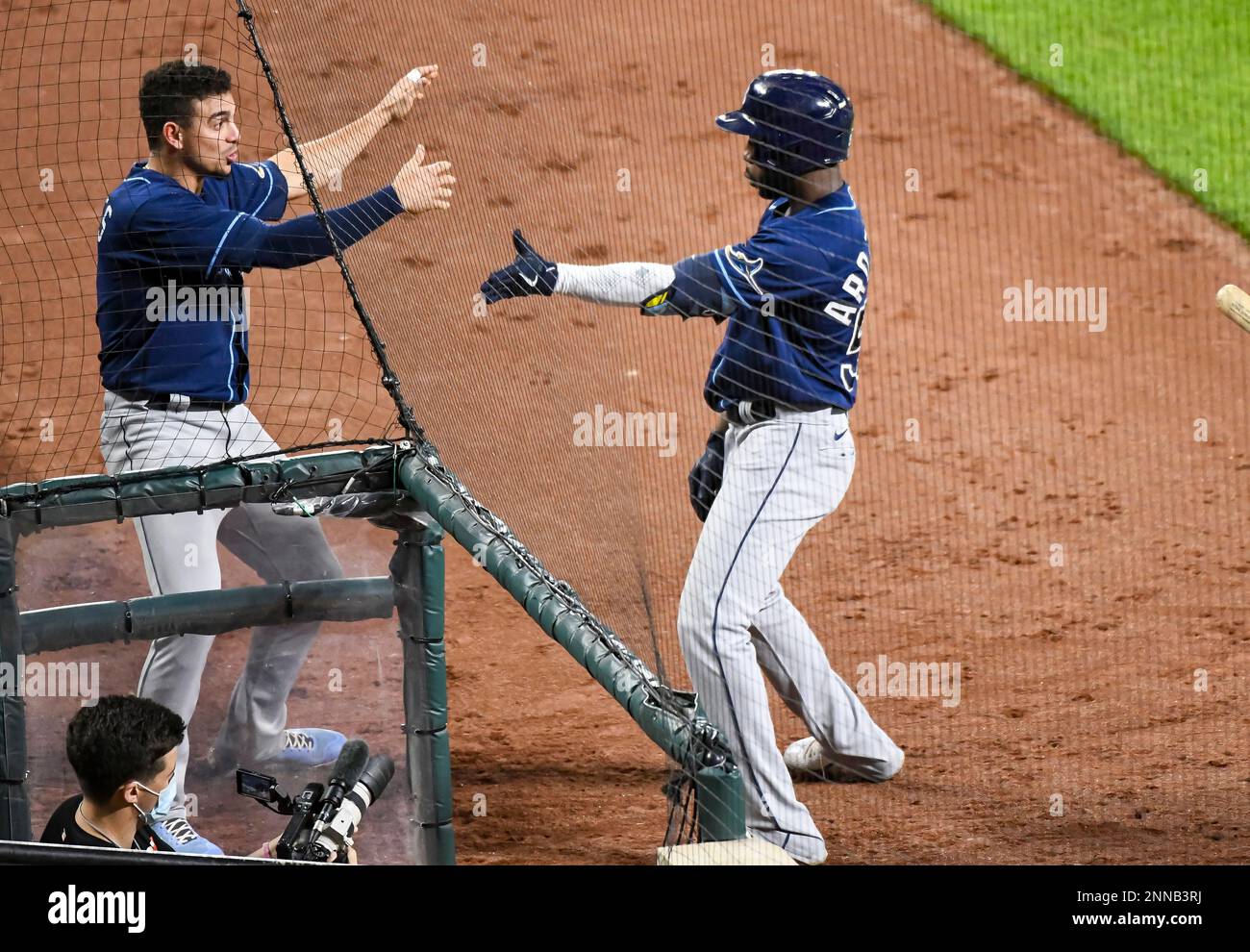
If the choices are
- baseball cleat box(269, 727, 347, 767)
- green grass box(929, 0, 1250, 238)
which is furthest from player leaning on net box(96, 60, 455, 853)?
green grass box(929, 0, 1250, 238)

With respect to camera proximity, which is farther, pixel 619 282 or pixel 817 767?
pixel 817 767

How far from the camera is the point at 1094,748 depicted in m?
4.84

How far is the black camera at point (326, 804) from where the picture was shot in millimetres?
3371

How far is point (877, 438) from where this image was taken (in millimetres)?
6758

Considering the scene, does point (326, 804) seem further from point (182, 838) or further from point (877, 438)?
point (877, 438)

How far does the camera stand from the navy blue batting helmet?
4023 mm

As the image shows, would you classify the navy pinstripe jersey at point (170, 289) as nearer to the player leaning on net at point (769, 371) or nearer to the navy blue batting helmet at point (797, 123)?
the player leaning on net at point (769, 371)

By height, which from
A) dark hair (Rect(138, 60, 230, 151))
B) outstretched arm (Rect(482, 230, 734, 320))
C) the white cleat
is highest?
dark hair (Rect(138, 60, 230, 151))

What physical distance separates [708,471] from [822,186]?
860 mm

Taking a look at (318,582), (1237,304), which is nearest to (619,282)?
(318,582)

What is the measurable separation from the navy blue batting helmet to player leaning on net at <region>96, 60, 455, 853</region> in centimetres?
80

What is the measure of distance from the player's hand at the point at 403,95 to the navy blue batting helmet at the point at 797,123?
122 cm

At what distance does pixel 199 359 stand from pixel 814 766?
2.04 metres

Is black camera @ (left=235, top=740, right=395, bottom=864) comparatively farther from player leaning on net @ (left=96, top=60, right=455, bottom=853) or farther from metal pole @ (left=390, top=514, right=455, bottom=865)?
player leaning on net @ (left=96, top=60, right=455, bottom=853)
